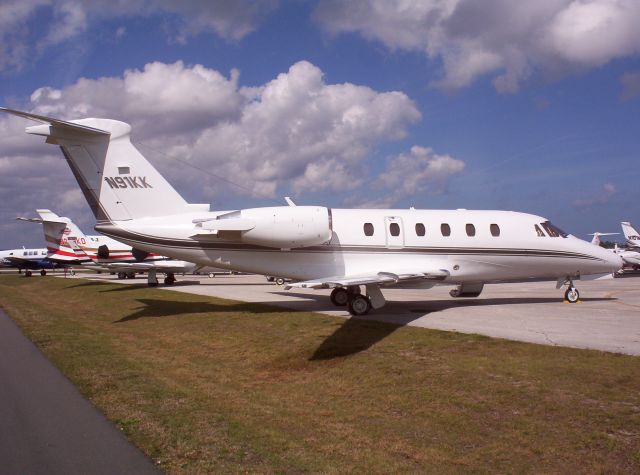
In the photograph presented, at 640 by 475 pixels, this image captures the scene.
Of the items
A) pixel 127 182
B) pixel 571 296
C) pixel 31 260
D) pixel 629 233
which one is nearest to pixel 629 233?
pixel 629 233

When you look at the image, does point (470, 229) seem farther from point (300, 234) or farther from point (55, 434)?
point (55, 434)

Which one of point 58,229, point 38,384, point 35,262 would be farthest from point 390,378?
point 35,262

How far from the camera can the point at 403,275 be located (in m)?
15.2

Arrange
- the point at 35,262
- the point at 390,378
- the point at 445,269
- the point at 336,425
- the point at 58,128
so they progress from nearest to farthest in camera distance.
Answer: the point at 336,425
the point at 390,378
the point at 58,128
the point at 445,269
the point at 35,262

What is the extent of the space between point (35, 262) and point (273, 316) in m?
66.3

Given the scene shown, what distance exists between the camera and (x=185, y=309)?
18562mm

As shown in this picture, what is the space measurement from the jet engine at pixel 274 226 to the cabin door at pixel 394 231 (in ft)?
6.63

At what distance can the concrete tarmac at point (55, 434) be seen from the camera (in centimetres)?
520

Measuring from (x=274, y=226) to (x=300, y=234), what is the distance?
79 centimetres

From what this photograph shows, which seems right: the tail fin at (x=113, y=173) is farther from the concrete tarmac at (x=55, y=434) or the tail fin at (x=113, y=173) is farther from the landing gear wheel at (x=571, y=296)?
the landing gear wheel at (x=571, y=296)

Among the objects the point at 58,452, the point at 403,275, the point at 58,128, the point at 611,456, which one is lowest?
the point at 611,456

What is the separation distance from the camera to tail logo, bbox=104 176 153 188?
632 inches

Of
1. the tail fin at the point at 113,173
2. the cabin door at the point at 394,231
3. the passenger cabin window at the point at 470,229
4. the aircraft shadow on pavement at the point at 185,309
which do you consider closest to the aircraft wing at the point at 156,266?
the aircraft shadow on pavement at the point at 185,309

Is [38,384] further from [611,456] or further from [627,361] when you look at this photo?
[627,361]
